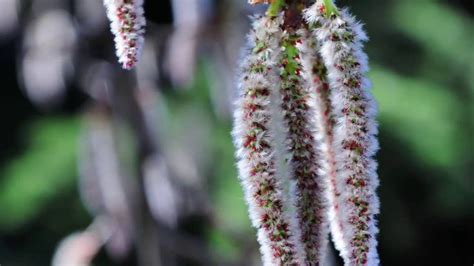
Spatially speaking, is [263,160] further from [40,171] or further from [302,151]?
[40,171]

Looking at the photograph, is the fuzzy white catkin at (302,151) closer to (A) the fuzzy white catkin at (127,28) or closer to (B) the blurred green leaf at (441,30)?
(A) the fuzzy white catkin at (127,28)

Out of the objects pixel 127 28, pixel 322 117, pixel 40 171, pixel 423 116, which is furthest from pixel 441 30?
pixel 127 28

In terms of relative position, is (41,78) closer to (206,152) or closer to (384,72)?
(206,152)

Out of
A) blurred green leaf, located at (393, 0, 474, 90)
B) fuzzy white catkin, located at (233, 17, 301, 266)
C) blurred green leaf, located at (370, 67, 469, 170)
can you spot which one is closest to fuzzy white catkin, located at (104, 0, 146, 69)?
fuzzy white catkin, located at (233, 17, 301, 266)

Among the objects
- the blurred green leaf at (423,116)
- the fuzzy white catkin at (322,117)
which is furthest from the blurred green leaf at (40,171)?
the fuzzy white catkin at (322,117)

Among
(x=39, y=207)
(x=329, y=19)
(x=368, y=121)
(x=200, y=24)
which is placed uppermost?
(x=200, y=24)

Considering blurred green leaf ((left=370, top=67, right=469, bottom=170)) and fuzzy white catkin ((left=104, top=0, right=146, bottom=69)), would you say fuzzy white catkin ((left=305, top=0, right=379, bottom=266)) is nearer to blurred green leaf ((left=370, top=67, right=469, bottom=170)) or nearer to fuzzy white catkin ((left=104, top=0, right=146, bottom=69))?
fuzzy white catkin ((left=104, top=0, right=146, bottom=69))

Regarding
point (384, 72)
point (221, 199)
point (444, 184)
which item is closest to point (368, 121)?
point (221, 199)
